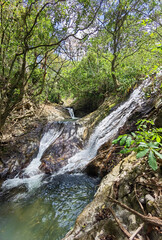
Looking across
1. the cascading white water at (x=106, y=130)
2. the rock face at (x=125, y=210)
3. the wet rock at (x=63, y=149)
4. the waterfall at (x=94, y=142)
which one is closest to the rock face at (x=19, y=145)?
the waterfall at (x=94, y=142)

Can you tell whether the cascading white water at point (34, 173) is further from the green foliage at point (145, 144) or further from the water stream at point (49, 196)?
the green foliage at point (145, 144)

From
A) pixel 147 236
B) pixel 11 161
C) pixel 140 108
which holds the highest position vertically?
pixel 11 161

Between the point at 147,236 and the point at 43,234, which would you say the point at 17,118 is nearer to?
the point at 43,234

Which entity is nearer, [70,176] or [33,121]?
[70,176]

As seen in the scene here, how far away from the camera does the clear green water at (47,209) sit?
2.73 metres

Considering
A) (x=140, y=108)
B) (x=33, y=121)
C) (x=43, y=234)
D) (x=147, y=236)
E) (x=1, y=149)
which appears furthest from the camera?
(x=33, y=121)

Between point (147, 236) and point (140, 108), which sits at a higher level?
point (140, 108)

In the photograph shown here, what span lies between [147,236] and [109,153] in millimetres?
2974

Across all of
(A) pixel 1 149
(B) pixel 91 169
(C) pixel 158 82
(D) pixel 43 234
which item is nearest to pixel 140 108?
(C) pixel 158 82

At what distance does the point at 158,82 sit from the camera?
15.1 feet

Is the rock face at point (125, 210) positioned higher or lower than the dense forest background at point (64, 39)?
lower

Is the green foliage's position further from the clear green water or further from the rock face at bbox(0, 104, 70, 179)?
the rock face at bbox(0, 104, 70, 179)

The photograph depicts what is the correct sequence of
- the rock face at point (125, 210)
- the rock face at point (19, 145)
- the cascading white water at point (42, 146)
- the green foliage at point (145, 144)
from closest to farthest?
the green foliage at point (145, 144)
the rock face at point (125, 210)
the cascading white water at point (42, 146)
the rock face at point (19, 145)

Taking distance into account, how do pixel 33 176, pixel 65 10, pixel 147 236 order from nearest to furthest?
pixel 147 236 < pixel 65 10 < pixel 33 176
